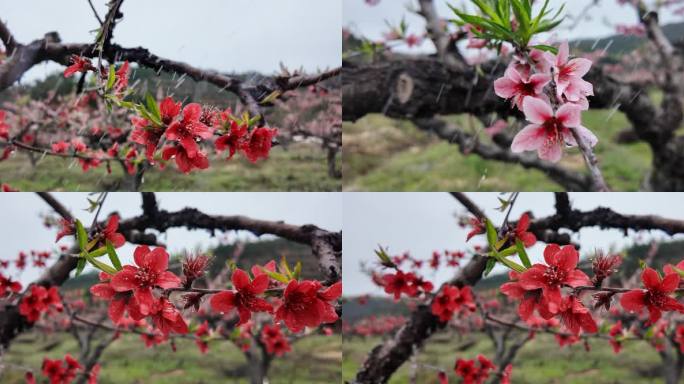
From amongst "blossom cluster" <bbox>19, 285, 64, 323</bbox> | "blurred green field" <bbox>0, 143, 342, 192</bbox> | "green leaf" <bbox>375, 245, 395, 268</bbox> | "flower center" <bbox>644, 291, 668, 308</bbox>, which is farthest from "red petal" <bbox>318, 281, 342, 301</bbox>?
"blossom cluster" <bbox>19, 285, 64, 323</bbox>

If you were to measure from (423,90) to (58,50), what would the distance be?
0.96 meters

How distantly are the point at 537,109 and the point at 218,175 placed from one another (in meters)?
1.14

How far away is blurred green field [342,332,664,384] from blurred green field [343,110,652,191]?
96cm

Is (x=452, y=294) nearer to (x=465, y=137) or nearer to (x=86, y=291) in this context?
Answer: (x=465, y=137)

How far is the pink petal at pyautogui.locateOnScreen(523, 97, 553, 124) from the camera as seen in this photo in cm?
63

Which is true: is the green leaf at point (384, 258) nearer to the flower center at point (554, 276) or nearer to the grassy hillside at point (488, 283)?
the grassy hillside at point (488, 283)

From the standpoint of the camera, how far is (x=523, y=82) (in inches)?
26.8

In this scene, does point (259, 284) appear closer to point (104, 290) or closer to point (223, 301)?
point (223, 301)

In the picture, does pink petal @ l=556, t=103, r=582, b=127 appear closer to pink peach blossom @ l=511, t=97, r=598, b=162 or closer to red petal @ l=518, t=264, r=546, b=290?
pink peach blossom @ l=511, t=97, r=598, b=162

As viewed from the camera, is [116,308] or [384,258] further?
[384,258]

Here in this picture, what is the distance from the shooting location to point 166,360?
2678 millimetres

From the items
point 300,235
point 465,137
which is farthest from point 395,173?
point 300,235

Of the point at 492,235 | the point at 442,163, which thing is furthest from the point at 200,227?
the point at 442,163

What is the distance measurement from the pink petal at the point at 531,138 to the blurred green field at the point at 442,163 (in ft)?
8.21
